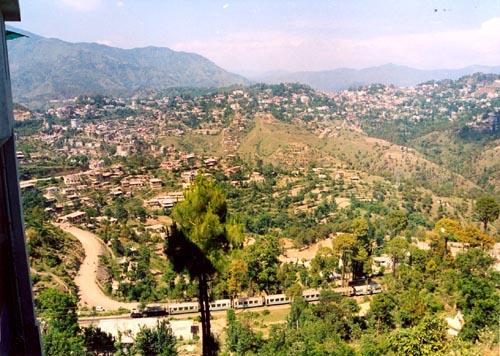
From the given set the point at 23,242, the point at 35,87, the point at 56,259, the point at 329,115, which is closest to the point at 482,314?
the point at 23,242

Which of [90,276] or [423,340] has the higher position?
[423,340]

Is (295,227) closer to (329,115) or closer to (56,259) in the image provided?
(56,259)

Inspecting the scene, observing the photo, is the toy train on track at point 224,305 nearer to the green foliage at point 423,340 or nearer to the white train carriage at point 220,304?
the white train carriage at point 220,304

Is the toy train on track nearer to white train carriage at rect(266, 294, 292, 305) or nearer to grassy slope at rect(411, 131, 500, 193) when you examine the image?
white train carriage at rect(266, 294, 292, 305)

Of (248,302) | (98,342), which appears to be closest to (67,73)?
(248,302)

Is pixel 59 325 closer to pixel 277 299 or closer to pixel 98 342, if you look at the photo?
pixel 98 342

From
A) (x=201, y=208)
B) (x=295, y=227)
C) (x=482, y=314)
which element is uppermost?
(x=201, y=208)

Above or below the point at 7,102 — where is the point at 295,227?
below
